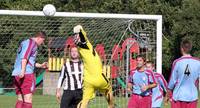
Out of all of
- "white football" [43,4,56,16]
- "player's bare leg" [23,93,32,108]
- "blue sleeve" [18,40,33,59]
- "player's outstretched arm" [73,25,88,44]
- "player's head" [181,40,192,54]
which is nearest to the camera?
"player's head" [181,40,192,54]

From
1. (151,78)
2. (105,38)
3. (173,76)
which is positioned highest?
(173,76)

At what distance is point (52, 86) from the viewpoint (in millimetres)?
25250

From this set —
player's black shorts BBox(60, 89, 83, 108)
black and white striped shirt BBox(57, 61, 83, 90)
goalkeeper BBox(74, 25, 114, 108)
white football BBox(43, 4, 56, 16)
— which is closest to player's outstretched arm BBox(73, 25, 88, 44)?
goalkeeper BBox(74, 25, 114, 108)

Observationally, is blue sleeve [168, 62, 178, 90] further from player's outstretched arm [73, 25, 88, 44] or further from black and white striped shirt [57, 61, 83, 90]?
black and white striped shirt [57, 61, 83, 90]

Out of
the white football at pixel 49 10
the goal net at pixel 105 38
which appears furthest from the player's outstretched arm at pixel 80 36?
the goal net at pixel 105 38

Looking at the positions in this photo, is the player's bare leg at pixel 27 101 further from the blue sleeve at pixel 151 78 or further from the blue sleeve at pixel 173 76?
the blue sleeve at pixel 173 76

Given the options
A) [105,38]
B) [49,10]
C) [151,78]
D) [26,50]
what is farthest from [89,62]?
[105,38]

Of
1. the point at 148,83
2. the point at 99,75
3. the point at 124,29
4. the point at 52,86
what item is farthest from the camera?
the point at 52,86

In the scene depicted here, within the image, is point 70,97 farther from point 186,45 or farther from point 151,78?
point 186,45

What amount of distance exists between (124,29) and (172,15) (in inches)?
792

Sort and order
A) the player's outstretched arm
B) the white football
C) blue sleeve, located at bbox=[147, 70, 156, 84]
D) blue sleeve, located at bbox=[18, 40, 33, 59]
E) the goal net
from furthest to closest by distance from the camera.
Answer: the goal net < the white football < blue sleeve, located at bbox=[147, 70, 156, 84] < blue sleeve, located at bbox=[18, 40, 33, 59] < the player's outstretched arm

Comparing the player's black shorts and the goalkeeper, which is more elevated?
the goalkeeper

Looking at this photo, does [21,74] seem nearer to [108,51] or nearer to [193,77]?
[193,77]

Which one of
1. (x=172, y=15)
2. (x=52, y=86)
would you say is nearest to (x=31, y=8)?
(x=172, y=15)
